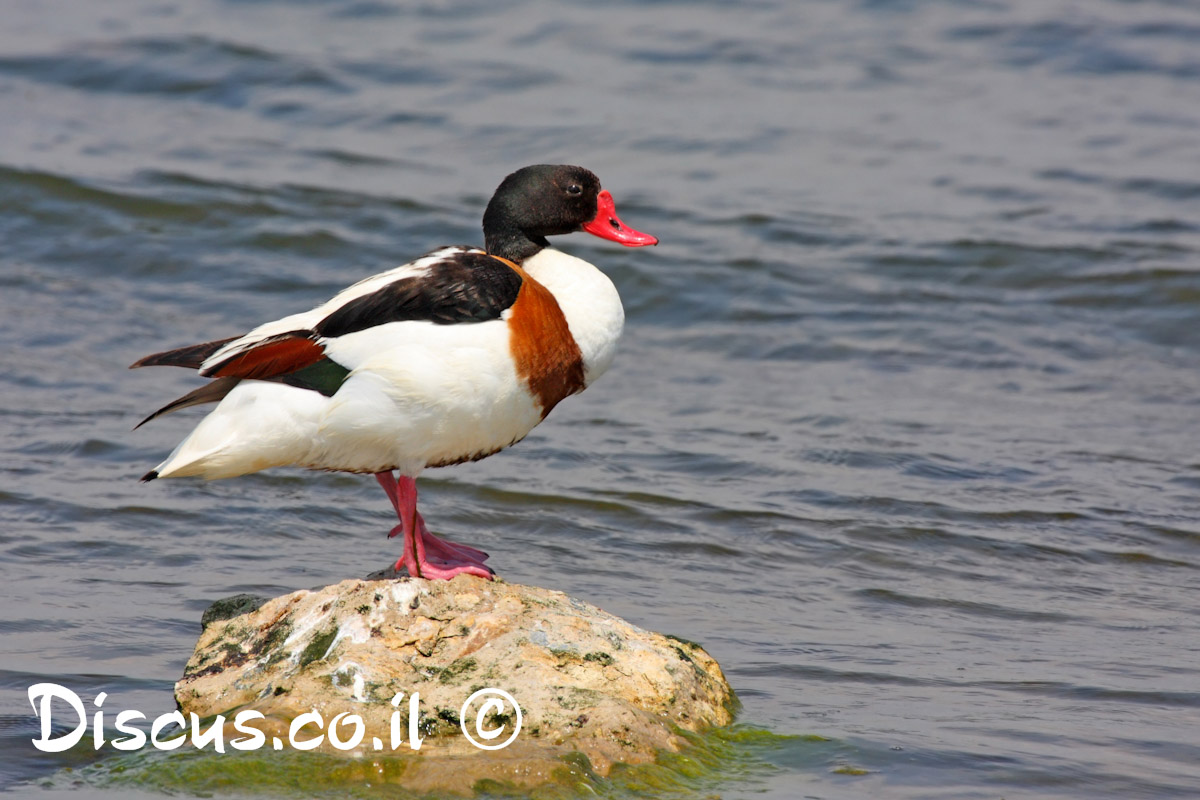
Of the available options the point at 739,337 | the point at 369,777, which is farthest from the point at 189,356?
the point at 739,337

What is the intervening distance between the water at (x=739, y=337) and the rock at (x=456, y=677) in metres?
0.40

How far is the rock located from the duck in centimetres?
35

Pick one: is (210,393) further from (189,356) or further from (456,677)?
(456,677)

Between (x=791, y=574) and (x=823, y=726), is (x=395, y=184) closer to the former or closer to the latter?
(x=791, y=574)

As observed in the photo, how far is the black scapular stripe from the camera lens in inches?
195

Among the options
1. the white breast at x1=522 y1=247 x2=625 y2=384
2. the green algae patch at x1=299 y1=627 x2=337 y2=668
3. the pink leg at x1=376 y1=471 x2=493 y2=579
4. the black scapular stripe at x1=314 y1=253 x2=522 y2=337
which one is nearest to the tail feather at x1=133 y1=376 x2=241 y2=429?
the black scapular stripe at x1=314 y1=253 x2=522 y2=337

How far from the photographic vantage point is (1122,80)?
16719 mm

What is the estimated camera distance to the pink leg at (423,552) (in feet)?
16.9

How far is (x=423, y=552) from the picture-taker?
5.39 meters

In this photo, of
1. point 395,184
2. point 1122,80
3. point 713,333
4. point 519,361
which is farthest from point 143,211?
point 1122,80

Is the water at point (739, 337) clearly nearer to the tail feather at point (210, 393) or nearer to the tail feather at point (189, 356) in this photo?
the tail feather at point (210, 393)

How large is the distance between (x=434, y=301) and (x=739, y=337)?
6.43 m

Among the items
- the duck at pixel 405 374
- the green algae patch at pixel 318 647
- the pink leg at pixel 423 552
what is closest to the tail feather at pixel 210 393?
the duck at pixel 405 374

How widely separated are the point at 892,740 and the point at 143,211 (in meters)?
9.96
